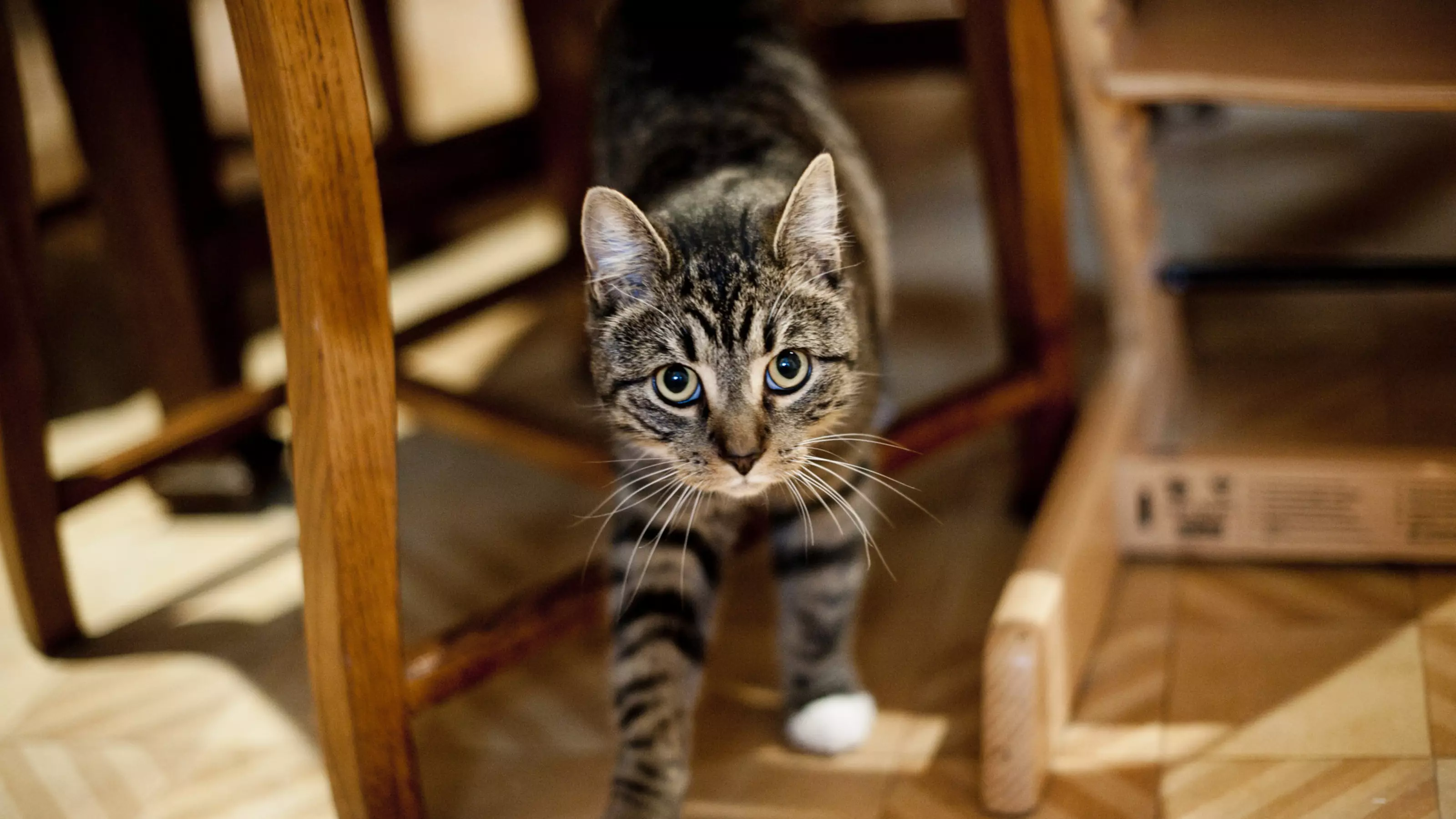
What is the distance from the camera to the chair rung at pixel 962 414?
1251 millimetres

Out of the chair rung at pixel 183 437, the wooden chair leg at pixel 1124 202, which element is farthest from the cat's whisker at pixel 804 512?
the chair rung at pixel 183 437

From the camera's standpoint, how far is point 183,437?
1.43m

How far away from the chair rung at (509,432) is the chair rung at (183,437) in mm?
176

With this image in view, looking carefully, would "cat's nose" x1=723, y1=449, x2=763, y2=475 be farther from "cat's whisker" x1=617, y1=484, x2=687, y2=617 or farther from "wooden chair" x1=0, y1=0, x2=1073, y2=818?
"wooden chair" x1=0, y1=0, x2=1073, y2=818

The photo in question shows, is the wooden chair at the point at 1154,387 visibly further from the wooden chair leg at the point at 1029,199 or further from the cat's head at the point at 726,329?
the cat's head at the point at 726,329

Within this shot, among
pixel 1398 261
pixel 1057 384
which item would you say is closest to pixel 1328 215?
pixel 1398 261

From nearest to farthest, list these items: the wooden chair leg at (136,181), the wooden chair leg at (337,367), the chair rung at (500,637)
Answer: the wooden chair leg at (337,367) < the chair rung at (500,637) < the wooden chair leg at (136,181)

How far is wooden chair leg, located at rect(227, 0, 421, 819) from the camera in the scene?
2.72 feet

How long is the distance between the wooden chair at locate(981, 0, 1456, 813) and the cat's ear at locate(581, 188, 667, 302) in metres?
0.40

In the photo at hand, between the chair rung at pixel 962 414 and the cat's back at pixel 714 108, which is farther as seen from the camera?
the chair rung at pixel 962 414

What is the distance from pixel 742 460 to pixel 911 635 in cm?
44

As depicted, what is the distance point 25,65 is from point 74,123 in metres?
1.98

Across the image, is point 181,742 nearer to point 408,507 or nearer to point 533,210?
point 408,507

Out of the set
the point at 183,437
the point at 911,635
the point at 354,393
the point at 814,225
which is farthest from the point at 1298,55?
the point at 183,437
